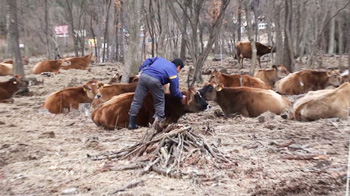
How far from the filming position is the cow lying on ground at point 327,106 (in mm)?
8242

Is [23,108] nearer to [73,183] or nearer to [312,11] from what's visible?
[73,183]

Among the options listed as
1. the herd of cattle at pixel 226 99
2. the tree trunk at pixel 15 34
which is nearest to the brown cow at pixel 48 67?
the tree trunk at pixel 15 34

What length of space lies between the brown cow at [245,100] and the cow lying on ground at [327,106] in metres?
1.29

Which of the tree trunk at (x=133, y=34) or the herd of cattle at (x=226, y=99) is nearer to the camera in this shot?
the herd of cattle at (x=226, y=99)

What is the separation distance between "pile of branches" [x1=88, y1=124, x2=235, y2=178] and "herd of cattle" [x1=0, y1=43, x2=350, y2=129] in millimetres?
2639

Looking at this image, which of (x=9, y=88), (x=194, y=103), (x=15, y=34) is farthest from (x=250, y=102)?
(x=15, y=34)

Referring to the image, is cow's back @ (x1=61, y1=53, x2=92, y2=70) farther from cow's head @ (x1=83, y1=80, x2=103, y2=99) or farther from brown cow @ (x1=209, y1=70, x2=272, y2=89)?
cow's head @ (x1=83, y1=80, x2=103, y2=99)

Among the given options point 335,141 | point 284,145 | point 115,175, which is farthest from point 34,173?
point 335,141

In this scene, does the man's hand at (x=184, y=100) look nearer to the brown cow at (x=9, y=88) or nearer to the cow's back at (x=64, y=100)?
the cow's back at (x=64, y=100)

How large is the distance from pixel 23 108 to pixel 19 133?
12.1 ft

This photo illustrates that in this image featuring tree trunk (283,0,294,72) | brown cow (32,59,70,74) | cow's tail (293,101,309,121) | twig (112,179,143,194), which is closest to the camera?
twig (112,179,143,194)

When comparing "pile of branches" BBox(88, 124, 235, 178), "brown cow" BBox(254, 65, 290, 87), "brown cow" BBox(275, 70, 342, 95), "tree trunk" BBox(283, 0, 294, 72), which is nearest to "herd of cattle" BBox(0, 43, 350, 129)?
"brown cow" BBox(275, 70, 342, 95)

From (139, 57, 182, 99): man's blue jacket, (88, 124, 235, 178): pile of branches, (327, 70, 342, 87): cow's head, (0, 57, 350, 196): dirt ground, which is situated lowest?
(0, 57, 350, 196): dirt ground

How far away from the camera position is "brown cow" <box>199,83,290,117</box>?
9.66 metres
